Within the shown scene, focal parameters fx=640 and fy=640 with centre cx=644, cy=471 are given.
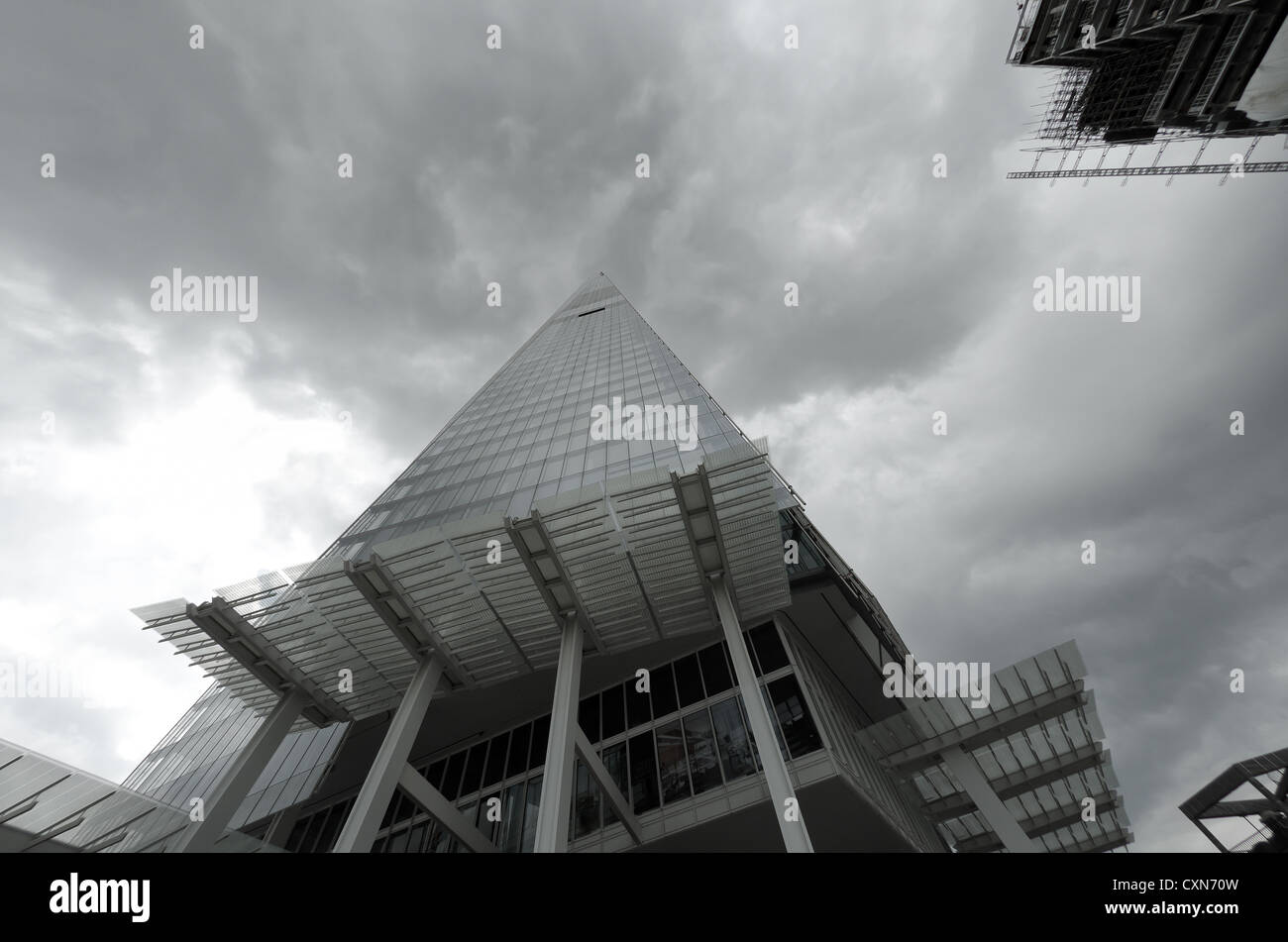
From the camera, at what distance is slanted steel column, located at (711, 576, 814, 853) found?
1258cm

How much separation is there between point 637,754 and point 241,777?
38.0 ft

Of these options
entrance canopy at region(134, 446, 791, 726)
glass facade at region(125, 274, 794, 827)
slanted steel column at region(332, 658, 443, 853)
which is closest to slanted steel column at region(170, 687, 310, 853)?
entrance canopy at region(134, 446, 791, 726)

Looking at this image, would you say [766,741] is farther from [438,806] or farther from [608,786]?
[438,806]

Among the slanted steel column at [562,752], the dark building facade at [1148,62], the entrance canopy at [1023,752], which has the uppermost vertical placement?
the dark building facade at [1148,62]

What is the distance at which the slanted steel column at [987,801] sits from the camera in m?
17.3

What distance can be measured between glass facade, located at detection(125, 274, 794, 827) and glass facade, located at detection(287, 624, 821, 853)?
933 millimetres

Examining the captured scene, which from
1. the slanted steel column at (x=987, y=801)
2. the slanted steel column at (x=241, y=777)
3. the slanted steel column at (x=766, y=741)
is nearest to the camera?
the slanted steel column at (x=766, y=741)

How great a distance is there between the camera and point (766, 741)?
14.7 metres

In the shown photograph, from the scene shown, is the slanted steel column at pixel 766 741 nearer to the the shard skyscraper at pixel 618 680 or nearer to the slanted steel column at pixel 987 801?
the the shard skyscraper at pixel 618 680

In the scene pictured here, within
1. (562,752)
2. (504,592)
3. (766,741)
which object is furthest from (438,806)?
(766,741)

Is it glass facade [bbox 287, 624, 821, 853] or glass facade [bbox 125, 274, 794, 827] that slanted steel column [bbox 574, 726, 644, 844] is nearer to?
glass facade [bbox 287, 624, 821, 853]

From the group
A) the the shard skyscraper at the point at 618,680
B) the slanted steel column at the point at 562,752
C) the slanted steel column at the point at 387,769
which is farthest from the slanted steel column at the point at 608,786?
the slanted steel column at the point at 387,769

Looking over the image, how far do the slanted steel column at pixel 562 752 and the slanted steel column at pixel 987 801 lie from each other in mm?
11868
